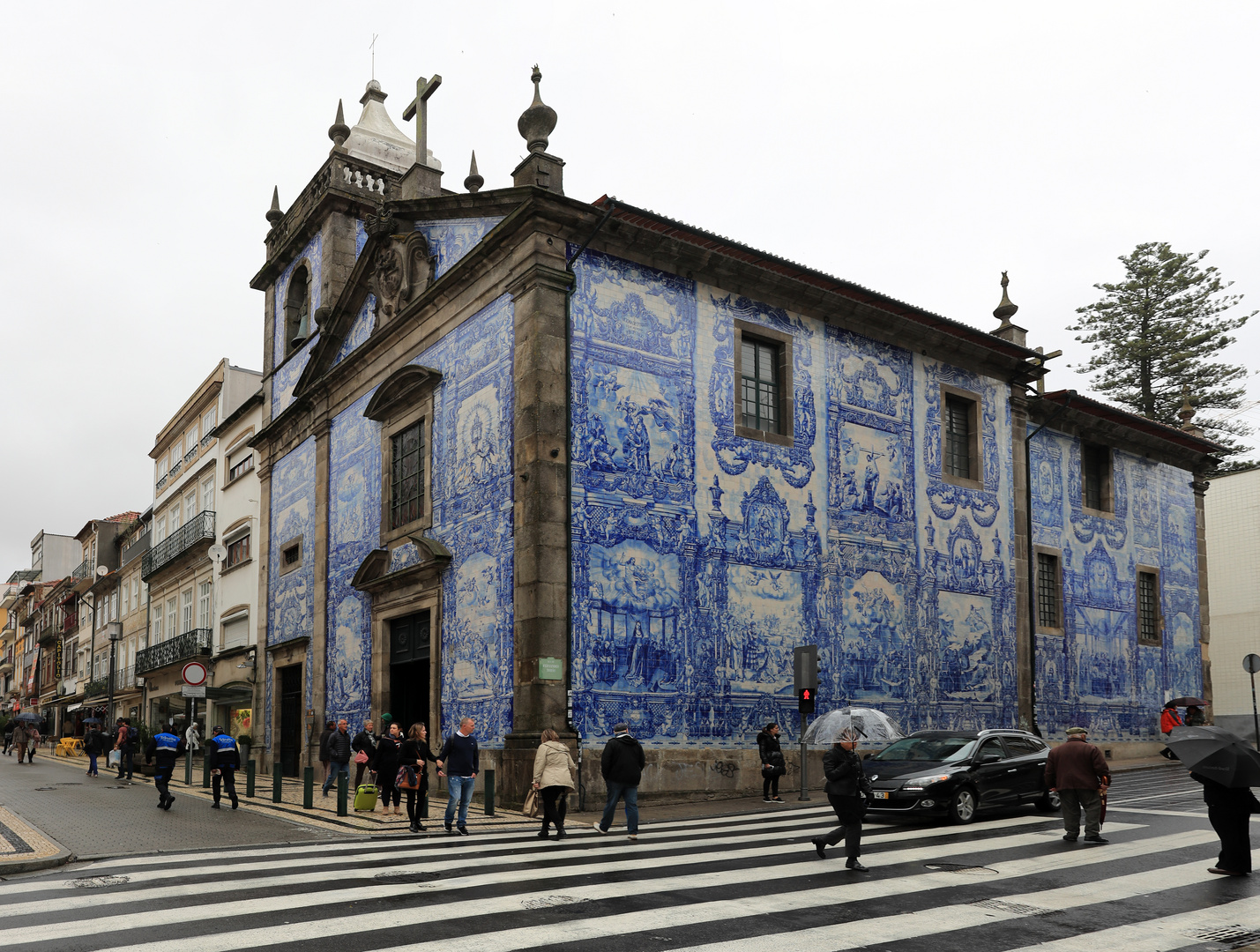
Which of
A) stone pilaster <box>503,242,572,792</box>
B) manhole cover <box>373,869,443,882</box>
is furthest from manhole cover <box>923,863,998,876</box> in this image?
stone pilaster <box>503,242,572,792</box>

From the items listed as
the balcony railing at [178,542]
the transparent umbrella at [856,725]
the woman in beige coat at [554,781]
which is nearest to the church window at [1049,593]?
the transparent umbrella at [856,725]

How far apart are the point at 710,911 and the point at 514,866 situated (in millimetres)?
3126

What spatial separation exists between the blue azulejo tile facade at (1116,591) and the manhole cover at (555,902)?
62.4 ft

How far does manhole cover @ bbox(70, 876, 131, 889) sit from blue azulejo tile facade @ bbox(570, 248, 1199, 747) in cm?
772

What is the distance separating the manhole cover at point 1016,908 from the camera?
8633 mm

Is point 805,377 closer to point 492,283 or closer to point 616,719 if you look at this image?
point 492,283

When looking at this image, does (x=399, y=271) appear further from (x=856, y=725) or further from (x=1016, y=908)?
(x=1016, y=908)

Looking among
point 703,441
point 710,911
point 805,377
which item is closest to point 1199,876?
point 710,911

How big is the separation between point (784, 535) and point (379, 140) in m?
17.0

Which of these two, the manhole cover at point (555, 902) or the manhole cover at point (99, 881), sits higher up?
the manhole cover at point (555, 902)

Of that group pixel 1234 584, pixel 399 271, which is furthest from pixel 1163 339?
pixel 399 271

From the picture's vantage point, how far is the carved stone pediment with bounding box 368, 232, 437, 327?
22.2 m

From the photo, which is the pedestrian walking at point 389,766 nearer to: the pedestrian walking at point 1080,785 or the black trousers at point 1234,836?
the pedestrian walking at point 1080,785

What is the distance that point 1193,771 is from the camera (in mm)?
10328
